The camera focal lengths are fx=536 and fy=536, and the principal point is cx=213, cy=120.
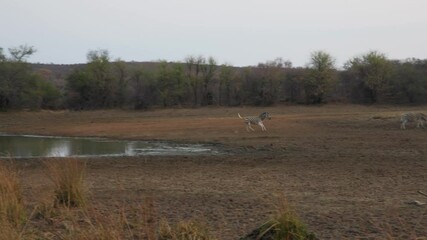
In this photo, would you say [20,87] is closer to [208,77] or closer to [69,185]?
[208,77]

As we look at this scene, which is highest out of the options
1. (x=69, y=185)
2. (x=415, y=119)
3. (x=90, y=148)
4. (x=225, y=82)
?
(x=225, y=82)

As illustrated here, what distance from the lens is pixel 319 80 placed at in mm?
63969

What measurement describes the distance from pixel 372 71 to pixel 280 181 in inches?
2091

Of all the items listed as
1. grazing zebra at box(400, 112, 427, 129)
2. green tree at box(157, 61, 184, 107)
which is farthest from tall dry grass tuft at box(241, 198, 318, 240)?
green tree at box(157, 61, 184, 107)

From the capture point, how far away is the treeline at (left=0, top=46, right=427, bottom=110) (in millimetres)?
61938

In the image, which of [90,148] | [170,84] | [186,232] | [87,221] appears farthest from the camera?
[170,84]

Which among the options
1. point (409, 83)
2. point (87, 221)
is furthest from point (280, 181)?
point (409, 83)

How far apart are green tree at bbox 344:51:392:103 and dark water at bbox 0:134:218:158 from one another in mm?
38971

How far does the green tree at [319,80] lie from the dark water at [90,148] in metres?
36.6

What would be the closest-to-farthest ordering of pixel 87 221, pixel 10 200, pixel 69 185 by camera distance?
pixel 87 221 → pixel 10 200 → pixel 69 185

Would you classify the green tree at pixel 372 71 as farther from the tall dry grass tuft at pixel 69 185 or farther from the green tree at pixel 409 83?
the tall dry grass tuft at pixel 69 185

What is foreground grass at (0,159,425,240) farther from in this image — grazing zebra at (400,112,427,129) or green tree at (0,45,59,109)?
green tree at (0,45,59,109)

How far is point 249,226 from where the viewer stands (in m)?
8.36

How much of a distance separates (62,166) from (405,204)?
20.9ft
